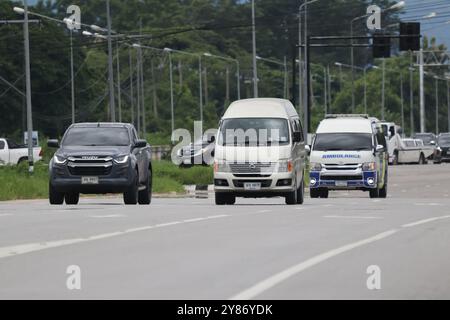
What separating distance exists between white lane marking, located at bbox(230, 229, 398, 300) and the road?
0.04 feet

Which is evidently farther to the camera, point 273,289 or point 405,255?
point 405,255

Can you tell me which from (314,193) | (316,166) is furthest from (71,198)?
(314,193)

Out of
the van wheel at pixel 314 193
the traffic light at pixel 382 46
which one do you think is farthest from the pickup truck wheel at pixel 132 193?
the traffic light at pixel 382 46

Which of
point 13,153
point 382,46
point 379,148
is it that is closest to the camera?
point 379,148

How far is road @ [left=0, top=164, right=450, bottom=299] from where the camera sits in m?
14.4

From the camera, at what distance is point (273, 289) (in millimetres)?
14398

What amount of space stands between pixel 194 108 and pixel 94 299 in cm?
12734

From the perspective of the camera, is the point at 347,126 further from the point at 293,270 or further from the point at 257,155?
the point at 293,270

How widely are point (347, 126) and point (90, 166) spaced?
12.3 metres

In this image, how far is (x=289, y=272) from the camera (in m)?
15.9

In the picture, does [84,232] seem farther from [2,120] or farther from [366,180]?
[2,120]

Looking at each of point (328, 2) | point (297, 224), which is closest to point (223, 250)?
point (297, 224)

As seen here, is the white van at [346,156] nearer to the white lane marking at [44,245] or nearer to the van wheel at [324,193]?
the van wheel at [324,193]

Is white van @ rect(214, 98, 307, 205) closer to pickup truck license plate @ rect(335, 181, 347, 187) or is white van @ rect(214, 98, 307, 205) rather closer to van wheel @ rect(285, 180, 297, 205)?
van wheel @ rect(285, 180, 297, 205)
